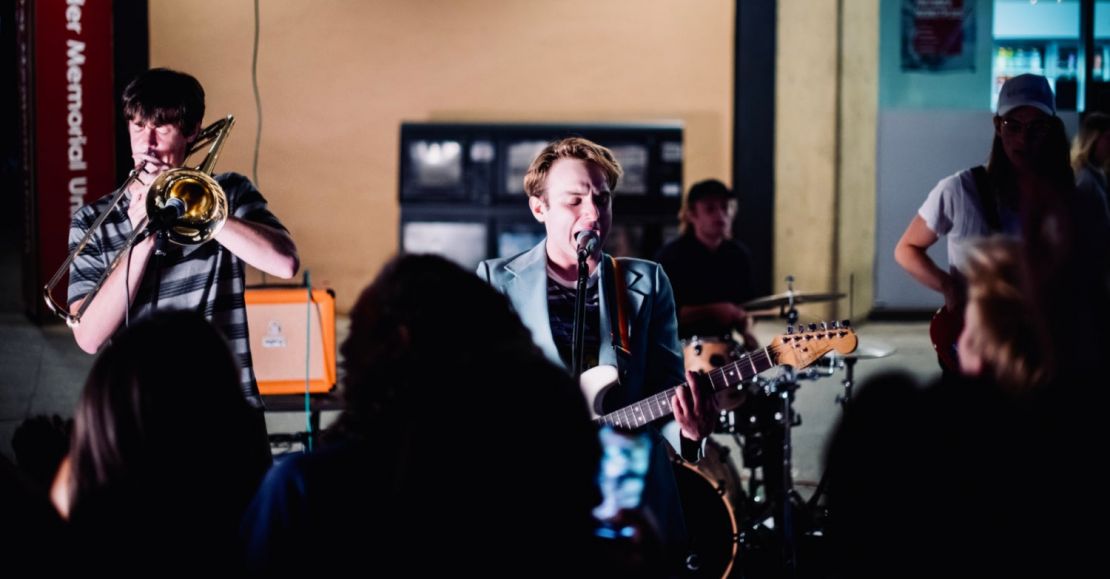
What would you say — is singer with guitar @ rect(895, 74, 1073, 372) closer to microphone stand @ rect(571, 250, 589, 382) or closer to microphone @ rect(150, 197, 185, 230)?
microphone stand @ rect(571, 250, 589, 382)

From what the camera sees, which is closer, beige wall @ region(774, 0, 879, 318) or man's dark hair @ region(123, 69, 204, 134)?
man's dark hair @ region(123, 69, 204, 134)

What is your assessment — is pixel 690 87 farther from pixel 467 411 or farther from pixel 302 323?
pixel 467 411

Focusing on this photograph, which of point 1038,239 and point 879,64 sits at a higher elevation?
point 879,64

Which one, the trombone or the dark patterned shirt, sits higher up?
the trombone

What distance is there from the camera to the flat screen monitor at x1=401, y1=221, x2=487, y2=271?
687 centimetres

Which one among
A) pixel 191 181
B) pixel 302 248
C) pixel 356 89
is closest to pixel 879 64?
pixel 356 89

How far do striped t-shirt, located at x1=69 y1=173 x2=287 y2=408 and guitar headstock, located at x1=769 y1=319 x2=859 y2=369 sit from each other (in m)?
1.53

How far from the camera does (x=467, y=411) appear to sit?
1.65 metres

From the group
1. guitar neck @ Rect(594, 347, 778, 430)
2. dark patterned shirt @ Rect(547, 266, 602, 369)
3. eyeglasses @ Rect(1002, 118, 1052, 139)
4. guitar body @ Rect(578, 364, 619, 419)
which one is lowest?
guitar neck @ Rect(594, 347, 778, 430)

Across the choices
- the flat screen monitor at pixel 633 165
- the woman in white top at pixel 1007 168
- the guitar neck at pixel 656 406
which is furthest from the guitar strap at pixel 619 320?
the flat screen monitor at pixel 633 165

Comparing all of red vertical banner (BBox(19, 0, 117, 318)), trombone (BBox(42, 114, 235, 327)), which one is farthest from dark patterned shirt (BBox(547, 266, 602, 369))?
red vertical banner (BBox(19, 0, 117, 318))

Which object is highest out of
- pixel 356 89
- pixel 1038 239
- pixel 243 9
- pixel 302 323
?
pixel 243 9

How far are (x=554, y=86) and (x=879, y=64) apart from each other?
200 centimetres

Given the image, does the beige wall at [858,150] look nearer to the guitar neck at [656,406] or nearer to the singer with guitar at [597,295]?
the guitar neck at [656,406]
